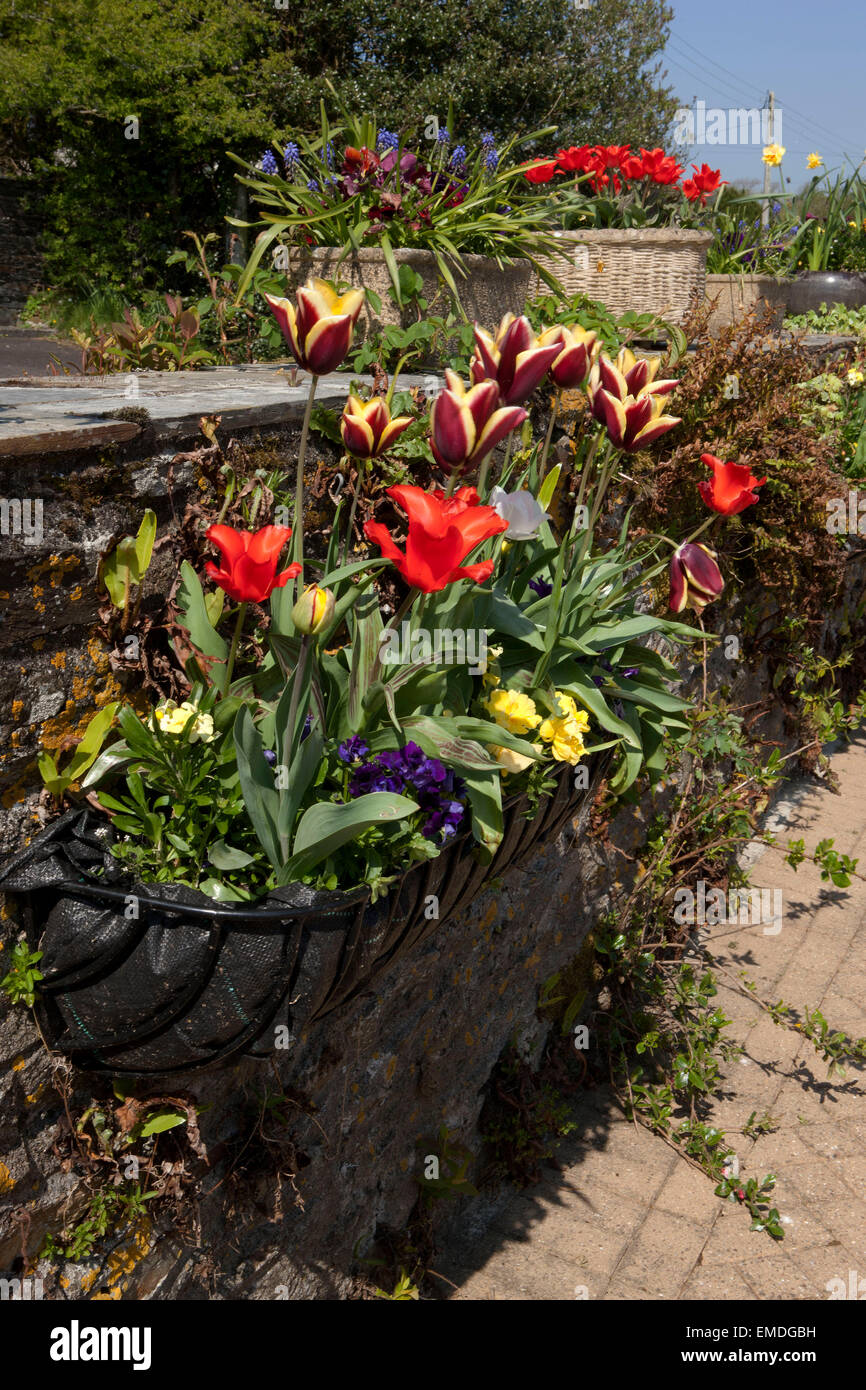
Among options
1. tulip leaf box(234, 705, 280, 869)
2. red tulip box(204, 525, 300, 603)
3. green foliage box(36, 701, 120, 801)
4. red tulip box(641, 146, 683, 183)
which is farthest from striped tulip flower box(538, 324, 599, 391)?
red tulip box(641, 146, 683, 183)

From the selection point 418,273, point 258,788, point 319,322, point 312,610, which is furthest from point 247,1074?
point 418,273

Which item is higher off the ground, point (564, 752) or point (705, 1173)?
point (564, 752)

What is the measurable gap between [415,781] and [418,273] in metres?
1.59

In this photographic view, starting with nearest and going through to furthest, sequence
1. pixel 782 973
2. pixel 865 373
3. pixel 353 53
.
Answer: pixel 782 973, pixel 865 373, pixel 353 53

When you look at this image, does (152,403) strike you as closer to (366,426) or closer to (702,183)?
(366,426)

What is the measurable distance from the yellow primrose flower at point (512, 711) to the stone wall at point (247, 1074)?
47 centimetres

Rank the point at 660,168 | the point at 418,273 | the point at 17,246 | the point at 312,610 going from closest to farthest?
the point at 312,610 < the point at 418,273 < the point at 660,168 < the point at 17,246

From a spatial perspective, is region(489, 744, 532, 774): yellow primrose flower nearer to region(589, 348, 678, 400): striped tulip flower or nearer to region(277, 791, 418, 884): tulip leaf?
region(277, 791, 418, 884): tulip leaf

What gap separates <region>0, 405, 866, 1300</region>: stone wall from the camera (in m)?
1.55

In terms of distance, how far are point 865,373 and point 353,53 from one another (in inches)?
427

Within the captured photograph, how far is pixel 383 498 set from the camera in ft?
7.30

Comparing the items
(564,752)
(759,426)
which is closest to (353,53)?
(759,426)

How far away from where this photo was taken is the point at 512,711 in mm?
1873
